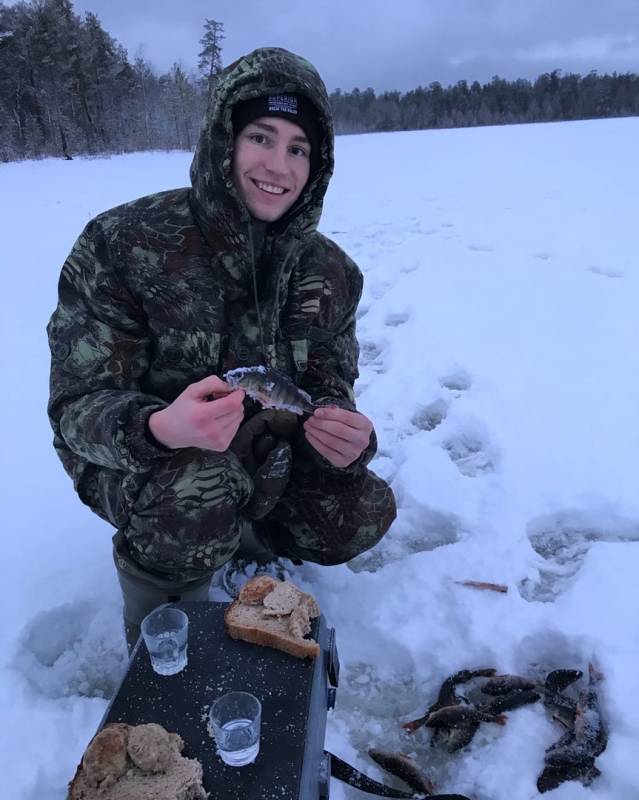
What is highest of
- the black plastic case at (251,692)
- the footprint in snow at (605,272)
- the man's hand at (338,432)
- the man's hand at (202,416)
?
the man's hand at (202,416)

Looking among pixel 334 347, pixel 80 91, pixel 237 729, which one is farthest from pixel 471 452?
pixel 80 91

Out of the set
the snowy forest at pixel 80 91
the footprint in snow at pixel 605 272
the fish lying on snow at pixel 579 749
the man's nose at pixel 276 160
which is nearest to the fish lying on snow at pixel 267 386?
the man's nose at pixel 276 160

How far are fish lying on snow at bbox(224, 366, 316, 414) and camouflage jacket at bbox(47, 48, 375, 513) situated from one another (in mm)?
357

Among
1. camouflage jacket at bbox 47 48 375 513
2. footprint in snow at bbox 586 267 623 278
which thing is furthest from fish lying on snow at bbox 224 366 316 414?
footprint in snow at bbox 586 267 623 278

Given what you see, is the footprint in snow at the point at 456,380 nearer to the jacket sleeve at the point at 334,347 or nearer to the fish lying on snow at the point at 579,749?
the jacket sleeve at the point at 334,347

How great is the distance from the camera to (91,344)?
Answer: 7.27ft

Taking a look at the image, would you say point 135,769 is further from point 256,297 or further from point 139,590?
point 256,297

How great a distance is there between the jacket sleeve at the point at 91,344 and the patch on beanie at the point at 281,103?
75 centimetres

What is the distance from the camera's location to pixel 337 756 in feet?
6.66

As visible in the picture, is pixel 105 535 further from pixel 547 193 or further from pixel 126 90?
pixel 126 90

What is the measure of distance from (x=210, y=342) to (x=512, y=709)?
1690 millimetres

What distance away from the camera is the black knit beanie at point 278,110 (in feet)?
7.15

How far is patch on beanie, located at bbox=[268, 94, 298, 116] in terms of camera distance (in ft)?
7.14

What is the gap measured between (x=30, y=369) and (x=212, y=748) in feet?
13.0
